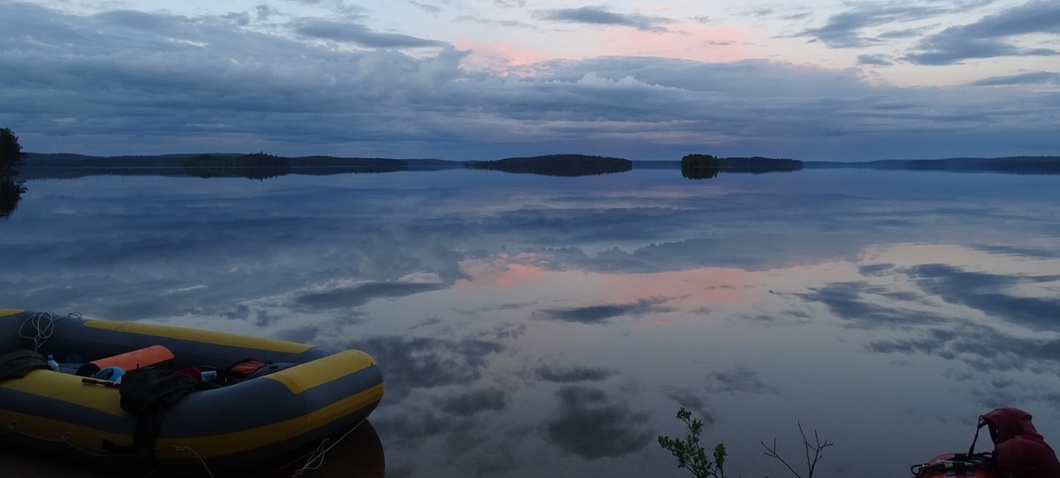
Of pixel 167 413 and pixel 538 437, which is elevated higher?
pixel 167 413

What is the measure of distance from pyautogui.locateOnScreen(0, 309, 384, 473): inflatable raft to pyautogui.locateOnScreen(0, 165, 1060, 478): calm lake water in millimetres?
641

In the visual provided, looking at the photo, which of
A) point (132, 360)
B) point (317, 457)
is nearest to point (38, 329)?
point (132, 360)

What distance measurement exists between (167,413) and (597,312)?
5.69m

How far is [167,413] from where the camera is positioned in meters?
4.84

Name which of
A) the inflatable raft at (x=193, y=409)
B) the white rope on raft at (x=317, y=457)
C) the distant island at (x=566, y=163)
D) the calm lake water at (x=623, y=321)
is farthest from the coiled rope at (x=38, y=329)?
the distant island at (x=566, y=163)

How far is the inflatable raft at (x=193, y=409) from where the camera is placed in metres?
4.78

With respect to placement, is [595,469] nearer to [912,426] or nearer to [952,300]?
[912,426]

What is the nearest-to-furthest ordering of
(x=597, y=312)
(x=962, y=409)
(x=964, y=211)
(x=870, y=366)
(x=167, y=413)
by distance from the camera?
(x=167, y=413) < (x=962, y=409) < (x=870, y=366) < (x=597, y=312) < (x=964, y=211)

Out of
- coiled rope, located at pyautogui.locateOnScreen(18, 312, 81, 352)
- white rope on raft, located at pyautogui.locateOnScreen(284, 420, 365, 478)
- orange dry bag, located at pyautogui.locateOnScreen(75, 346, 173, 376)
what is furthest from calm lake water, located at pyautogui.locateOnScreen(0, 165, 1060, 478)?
coiled rope, located at pyautogui.locateOnScreen(18, 312, 81, 352)

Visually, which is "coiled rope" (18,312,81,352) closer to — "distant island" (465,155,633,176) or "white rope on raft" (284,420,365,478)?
"white rope on raft" (284,420,365,478)

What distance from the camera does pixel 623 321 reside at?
9031mm

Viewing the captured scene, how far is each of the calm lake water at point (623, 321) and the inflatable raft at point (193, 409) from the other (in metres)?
0.64

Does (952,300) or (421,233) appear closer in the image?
(952,300)

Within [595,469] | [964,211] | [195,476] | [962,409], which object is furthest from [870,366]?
[964,211]
